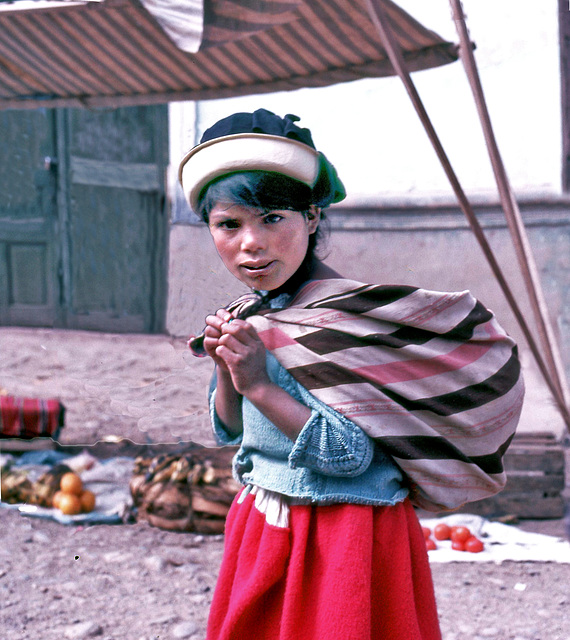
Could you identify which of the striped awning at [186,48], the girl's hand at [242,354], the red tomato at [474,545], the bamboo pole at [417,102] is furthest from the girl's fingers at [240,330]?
the red tomato at [474,545]

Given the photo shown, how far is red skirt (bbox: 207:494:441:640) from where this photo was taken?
0.95 metres

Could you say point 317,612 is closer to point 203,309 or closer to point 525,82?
point 203,309

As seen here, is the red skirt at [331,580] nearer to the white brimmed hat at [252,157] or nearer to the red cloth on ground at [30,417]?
the white brimmed hat at [252,157]

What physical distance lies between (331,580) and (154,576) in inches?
69.6

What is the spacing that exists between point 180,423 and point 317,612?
2.19 meters

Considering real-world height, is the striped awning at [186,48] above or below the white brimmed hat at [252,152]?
above

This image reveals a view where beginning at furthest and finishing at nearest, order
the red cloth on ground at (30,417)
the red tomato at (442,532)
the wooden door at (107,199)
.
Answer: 1. the wooden door at (107,199)
2. the red cloth on ground at (30,417)
3. the red tomato at (442,532)

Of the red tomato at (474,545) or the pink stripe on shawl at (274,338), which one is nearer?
the pink stripe on shawl at (274,338)

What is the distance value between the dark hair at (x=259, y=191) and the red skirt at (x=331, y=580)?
52cm

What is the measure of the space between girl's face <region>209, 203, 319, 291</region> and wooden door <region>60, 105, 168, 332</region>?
3.36 m

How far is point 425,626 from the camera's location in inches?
41.4

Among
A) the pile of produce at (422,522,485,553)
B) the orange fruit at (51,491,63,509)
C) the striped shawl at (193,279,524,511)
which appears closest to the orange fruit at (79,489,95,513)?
the orange fruit at (51,491,63,509)

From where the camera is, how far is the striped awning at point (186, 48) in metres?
2.30

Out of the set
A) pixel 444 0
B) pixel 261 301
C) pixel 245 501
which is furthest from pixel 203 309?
pixel 444 0
